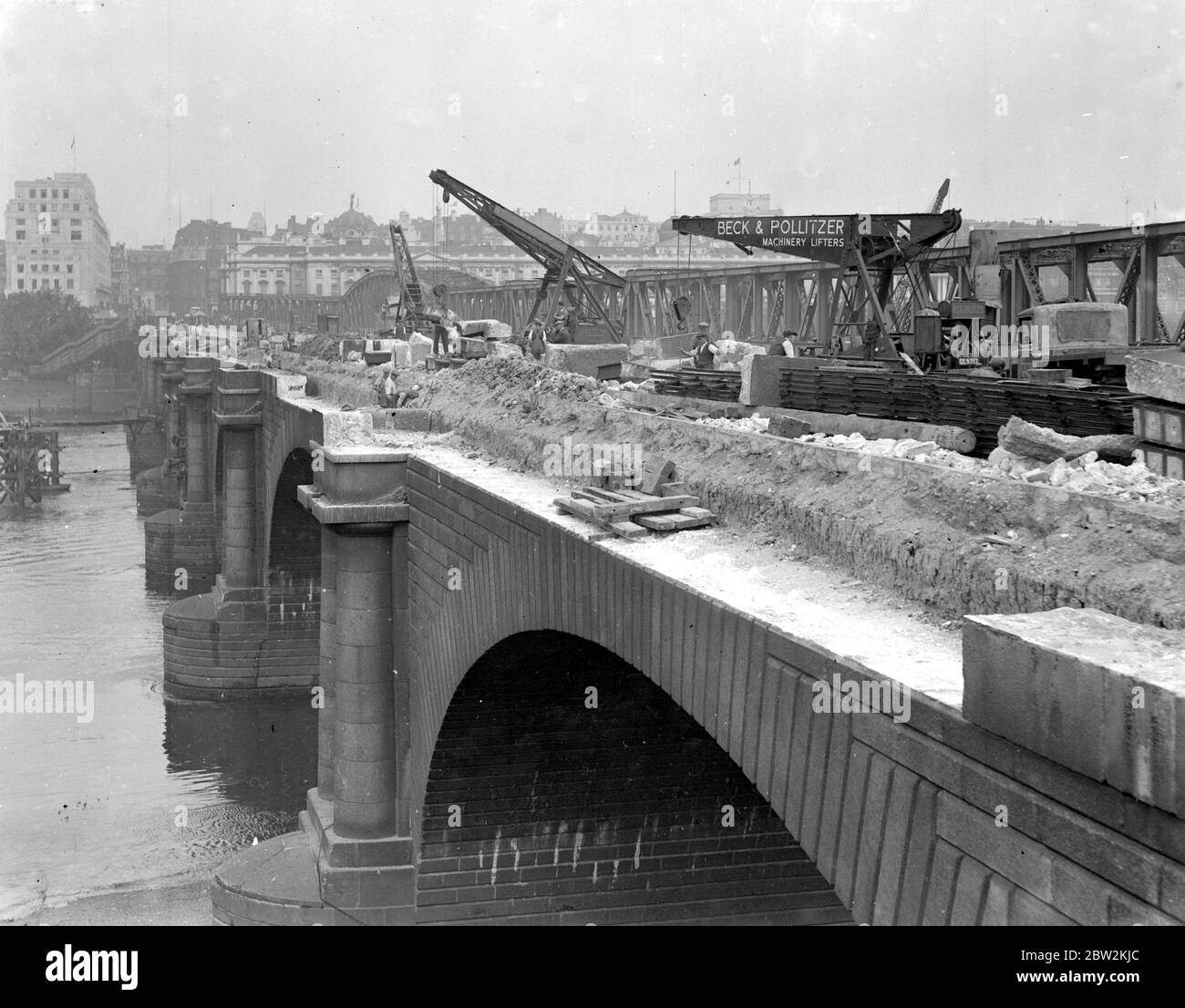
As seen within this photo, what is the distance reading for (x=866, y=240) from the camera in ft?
86.4

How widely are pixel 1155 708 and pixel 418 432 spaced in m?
19.4

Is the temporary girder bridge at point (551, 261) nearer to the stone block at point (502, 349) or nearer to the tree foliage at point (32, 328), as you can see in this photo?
the stone block at point (502, 349)

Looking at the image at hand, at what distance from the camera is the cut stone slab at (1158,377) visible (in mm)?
10023

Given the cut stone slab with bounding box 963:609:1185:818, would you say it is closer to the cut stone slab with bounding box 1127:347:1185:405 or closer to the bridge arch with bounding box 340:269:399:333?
the cut stone slab with bounding box 1127:347:1185:405

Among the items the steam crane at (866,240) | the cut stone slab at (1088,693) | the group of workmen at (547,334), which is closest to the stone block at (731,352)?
the steam crane at (866,240)

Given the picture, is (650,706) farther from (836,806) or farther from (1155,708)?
(1155,708)

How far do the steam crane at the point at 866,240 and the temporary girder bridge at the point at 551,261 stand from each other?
74.1 feet

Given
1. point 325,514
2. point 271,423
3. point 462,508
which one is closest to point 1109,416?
point 462,508

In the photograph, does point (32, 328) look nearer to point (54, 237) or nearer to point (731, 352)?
point (54, 237)

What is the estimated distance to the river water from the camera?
1059 inches

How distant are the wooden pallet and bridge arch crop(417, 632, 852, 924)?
5.68m

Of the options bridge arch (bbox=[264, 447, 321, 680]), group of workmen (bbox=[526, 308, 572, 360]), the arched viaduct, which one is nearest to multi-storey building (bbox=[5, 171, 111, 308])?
group of workmen (bbox=[526, 308, 572, 360])

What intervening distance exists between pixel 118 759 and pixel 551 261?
80.9ft

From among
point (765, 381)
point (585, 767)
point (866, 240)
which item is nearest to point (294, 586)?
point (866, 240)
